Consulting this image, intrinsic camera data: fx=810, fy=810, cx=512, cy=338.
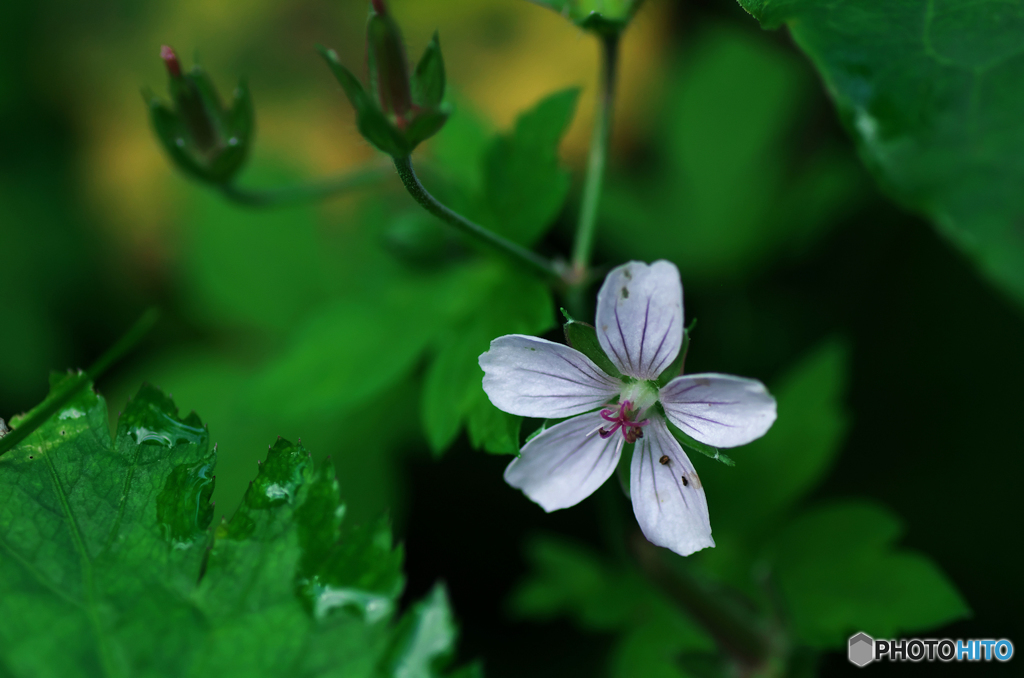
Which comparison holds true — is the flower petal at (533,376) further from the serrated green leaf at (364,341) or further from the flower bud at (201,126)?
the flower bud at (201,126)

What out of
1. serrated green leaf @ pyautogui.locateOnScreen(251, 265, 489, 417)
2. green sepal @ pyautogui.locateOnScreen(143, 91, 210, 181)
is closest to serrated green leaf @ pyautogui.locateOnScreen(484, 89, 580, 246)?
serrated green leaf @ pyautogui.locateOnScreen(251, 265, 489, 417)

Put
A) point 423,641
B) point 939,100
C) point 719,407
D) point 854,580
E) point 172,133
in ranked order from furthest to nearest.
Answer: point 854,580, point 172,133, point 423,641, point 719,407, point 939,100

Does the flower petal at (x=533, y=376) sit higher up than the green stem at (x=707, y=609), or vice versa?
the green stem at (x=707, y=609)

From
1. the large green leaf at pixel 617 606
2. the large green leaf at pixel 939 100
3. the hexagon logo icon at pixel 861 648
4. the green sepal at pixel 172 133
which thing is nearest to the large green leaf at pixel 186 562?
the green sepal at pixel 172 133

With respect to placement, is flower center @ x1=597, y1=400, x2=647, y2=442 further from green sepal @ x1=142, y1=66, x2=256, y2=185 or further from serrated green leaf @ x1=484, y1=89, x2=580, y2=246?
green sepal @ x1=142, y1=66, x2=256, y2=185

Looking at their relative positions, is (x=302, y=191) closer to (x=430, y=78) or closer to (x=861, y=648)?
(x=430, y=78)

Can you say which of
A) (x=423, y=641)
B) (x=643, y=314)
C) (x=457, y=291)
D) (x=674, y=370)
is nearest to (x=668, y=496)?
(x=674, y=370)
